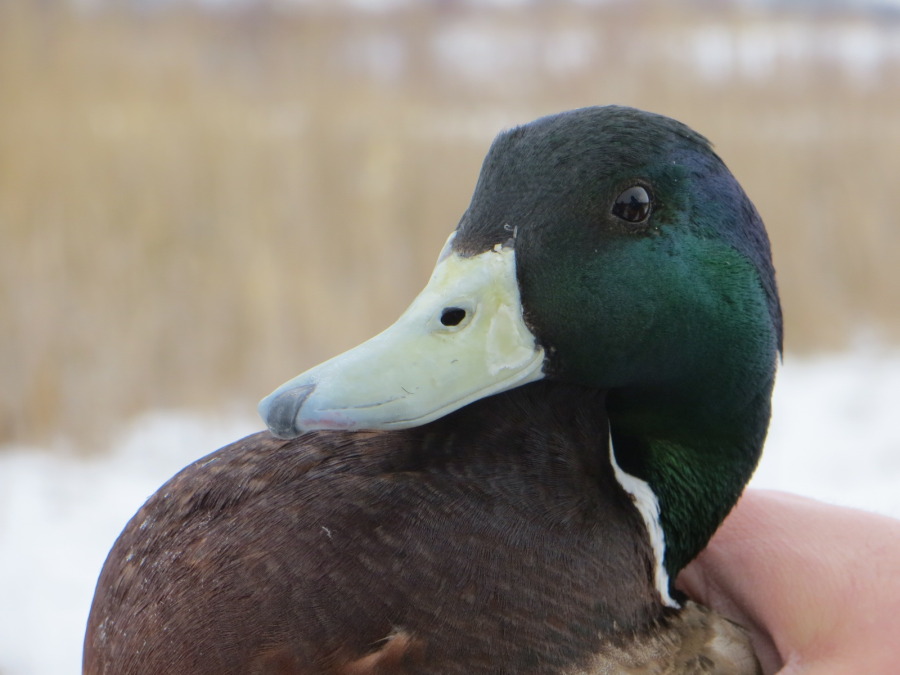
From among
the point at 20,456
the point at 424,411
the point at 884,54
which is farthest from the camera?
the point at 884,54

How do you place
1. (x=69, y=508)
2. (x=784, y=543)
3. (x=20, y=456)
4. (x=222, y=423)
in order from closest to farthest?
(x=784, y=543), (x=69, y=508), (x=20, y=456), (x=222, y=423)

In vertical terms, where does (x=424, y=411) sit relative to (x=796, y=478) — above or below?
above

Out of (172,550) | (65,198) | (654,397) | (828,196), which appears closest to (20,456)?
(65,198)

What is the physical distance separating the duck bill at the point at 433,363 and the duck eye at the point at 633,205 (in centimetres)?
13

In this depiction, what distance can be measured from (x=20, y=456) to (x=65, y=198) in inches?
40.9

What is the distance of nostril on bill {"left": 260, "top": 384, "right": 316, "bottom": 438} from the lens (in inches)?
34.1

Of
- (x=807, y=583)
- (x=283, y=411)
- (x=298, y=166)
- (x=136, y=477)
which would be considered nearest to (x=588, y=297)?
(x=283, y=411)

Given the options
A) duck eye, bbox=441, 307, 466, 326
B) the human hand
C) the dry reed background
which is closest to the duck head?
duck eye, bbox=441, 307, 466, 326

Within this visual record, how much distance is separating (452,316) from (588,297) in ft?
0.49

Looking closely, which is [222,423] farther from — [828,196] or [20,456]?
[828,196]

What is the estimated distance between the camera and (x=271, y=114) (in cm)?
436

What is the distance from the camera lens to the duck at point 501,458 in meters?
0.93

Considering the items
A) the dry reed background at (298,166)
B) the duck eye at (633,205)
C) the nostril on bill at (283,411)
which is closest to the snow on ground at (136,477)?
the dry reed background at (298,166)

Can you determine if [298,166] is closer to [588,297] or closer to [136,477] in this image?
[136,477]
